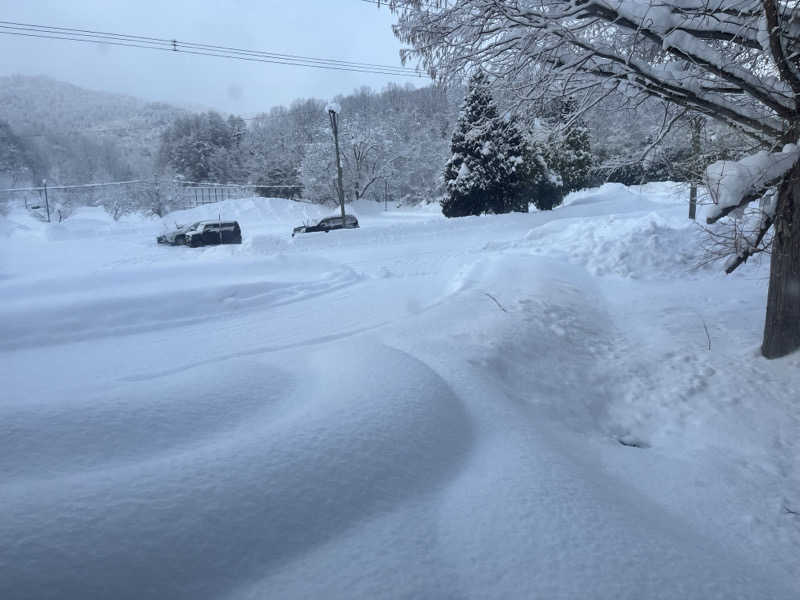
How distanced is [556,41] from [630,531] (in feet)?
17.6

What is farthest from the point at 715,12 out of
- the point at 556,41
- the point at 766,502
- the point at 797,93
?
the point at 766,502

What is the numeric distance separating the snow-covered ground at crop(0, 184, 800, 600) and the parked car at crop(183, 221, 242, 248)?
1635 cm

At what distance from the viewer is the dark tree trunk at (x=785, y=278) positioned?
17.0 feet

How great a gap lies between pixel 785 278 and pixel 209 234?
2319 cm

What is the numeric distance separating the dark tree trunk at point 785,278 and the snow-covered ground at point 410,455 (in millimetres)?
239

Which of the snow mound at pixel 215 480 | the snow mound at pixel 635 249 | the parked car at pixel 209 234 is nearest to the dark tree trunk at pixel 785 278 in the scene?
the snow mound at pixel 635 249

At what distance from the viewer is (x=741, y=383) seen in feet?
17.4

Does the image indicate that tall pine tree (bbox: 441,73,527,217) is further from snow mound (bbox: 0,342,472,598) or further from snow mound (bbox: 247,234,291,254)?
snow mound (bbox: 0,342,472,598)

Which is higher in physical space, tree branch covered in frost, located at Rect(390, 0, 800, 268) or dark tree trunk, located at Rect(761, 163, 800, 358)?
tree branch covered in frost, located at Rect(390, 0, 800, 268)

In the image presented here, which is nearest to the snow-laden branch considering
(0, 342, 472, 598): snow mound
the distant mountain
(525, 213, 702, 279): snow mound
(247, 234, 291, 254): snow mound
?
(0, 342, 472, 598): snow mound

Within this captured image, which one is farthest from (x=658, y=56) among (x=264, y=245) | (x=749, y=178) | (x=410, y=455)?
(x=264, y=245)

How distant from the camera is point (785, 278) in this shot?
5480mm

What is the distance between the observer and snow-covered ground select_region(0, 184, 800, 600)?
6.93 ft

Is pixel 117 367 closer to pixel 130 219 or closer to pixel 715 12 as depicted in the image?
pixel 715 12
